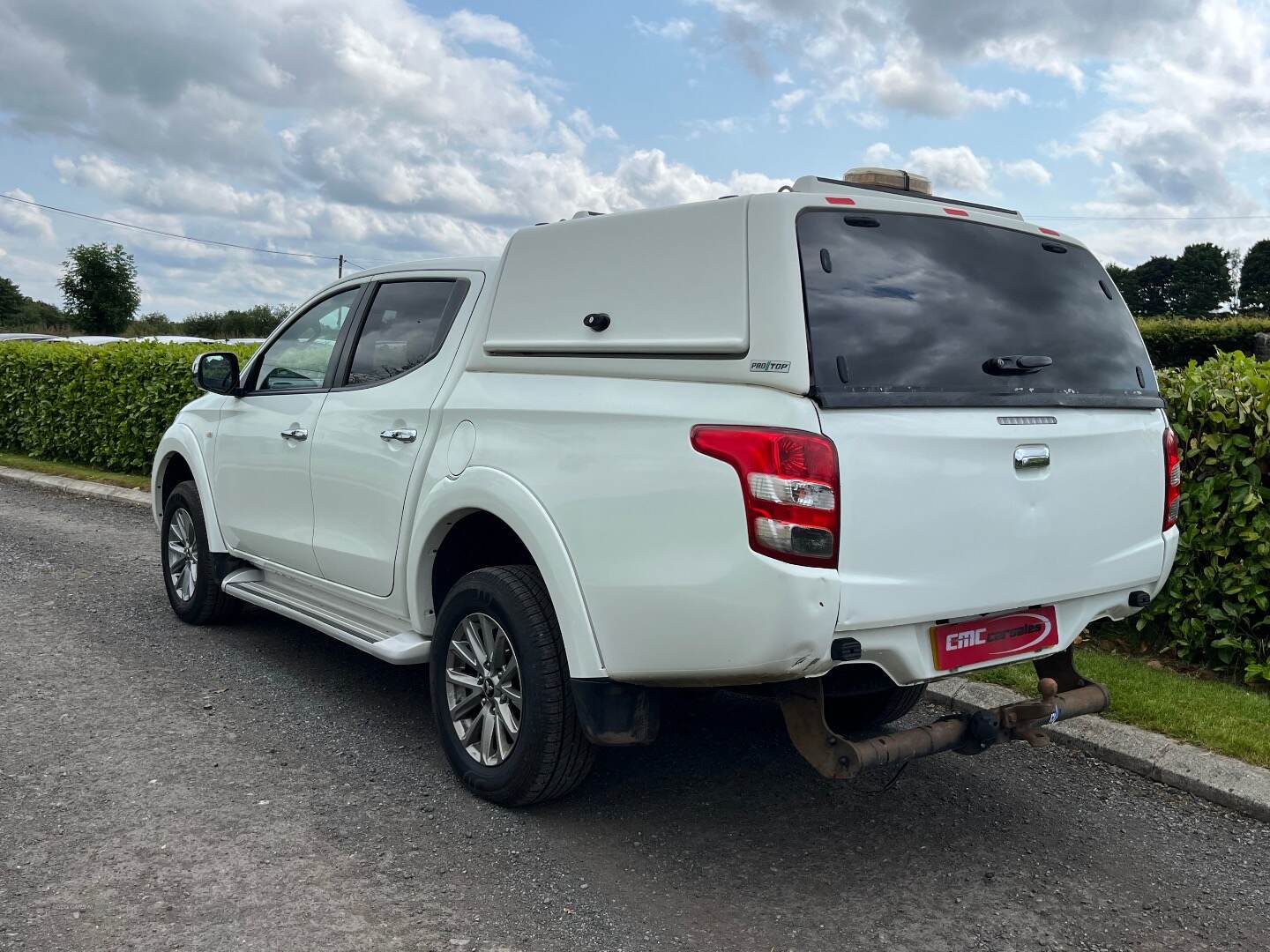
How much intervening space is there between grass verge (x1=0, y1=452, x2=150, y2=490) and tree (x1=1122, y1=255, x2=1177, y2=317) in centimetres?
7460

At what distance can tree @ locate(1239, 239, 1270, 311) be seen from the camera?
78.8 m

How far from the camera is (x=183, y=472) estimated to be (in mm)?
6836

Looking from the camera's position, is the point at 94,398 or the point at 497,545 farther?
the point at 94,398

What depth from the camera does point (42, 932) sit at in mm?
3158

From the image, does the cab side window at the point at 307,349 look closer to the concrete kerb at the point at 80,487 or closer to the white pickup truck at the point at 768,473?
the white pickup truck at the point at 768,473

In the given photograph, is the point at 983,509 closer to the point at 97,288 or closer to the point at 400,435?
the point at 400,435

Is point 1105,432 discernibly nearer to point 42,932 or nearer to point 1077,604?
point 1077,604

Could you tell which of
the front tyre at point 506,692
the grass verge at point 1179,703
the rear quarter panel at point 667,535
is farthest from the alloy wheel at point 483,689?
the grass verge at point 1179,703

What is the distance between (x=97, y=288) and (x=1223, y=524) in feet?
183

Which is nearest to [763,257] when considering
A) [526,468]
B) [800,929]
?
[526,468]

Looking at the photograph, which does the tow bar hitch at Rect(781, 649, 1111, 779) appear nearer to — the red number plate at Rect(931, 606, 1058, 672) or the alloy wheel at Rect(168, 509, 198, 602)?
the red number plate at Rect(931, 606, 1058, 672)

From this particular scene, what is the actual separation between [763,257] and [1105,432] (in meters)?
1.30

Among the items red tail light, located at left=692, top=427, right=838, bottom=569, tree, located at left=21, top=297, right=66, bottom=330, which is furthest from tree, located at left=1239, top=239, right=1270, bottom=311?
red tail light, located at left=692, top=427, right=838, bottom=569

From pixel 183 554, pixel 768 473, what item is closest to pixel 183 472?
pixel 183 554
